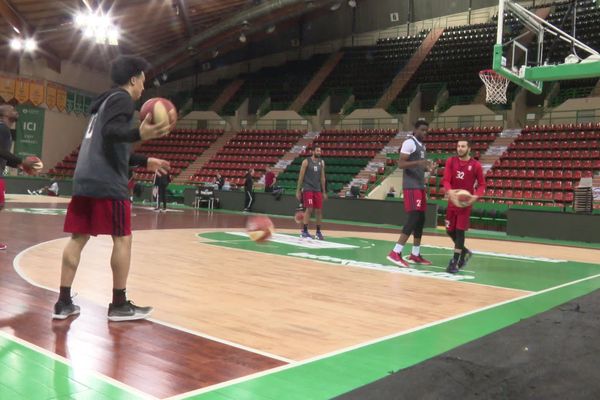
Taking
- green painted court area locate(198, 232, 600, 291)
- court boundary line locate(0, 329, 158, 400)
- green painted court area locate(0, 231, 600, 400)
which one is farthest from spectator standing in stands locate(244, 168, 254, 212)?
court boundary line locate(0, 329, 158, 400)

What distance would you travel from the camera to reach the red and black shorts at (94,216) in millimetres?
3342

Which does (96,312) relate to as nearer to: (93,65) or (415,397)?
(415,397)

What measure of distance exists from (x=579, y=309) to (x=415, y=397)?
248cm

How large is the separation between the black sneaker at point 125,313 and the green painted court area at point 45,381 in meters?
0.73

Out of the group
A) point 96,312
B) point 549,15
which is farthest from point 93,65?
point 96,312

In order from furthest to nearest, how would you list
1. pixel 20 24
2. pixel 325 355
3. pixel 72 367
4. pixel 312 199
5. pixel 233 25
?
pixel 233 25, pixel 20 24, pixel 312 199, pixel 325 355, pixel 72 367

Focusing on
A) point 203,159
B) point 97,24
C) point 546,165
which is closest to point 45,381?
point 546,165

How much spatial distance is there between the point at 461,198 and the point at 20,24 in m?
20.7

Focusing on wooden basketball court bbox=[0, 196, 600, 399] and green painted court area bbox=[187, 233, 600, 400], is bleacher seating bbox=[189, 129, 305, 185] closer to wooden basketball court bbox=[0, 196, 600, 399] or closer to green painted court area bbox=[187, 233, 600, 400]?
wooden basketball court bbox=[0, 196, 600, 399]

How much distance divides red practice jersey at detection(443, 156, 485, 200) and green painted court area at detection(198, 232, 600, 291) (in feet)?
3.31

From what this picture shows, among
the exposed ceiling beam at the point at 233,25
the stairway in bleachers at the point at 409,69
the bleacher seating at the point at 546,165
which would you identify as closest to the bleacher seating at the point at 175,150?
the exposed ceiling beam at the point at 233,25

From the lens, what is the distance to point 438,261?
7293 mm

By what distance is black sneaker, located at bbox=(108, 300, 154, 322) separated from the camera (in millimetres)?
3355

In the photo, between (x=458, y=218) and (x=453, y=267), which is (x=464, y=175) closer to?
(x=458, y=218)
